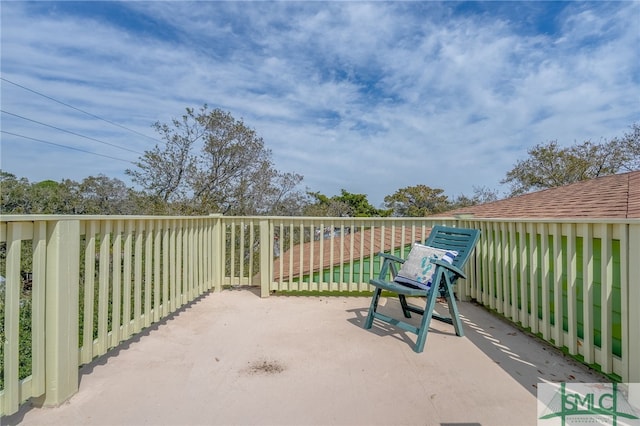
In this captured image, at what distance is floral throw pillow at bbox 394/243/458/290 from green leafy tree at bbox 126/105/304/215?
8.15 m

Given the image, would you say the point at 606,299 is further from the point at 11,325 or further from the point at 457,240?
the point at 11,325

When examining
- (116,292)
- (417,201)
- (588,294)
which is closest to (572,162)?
(417,201)

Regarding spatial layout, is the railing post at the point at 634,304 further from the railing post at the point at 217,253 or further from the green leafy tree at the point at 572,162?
the green leafy tree at the point at 572,162

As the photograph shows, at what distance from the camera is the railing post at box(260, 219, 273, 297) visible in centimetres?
372

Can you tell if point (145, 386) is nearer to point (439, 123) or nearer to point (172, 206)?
point (172, 206)

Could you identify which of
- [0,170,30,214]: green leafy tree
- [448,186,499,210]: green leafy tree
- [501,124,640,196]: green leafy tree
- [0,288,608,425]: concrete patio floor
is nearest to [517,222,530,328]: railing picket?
[0,288,608,425]: concrete patio floor

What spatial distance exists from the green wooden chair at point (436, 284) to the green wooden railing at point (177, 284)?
45 centimetres

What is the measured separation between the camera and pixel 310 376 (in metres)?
1.88

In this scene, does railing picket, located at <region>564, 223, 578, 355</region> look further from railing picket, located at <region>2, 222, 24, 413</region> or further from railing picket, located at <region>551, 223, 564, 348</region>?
railing picket, located at <region>2, 222, 24, 413</region>

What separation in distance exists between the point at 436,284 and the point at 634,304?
1067mm

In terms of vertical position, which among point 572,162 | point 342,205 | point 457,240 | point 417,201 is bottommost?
point 457,240

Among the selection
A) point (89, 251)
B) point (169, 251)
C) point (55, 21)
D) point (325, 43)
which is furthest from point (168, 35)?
point (89, 251)

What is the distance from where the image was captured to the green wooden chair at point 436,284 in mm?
2342

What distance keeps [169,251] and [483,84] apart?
794cm
